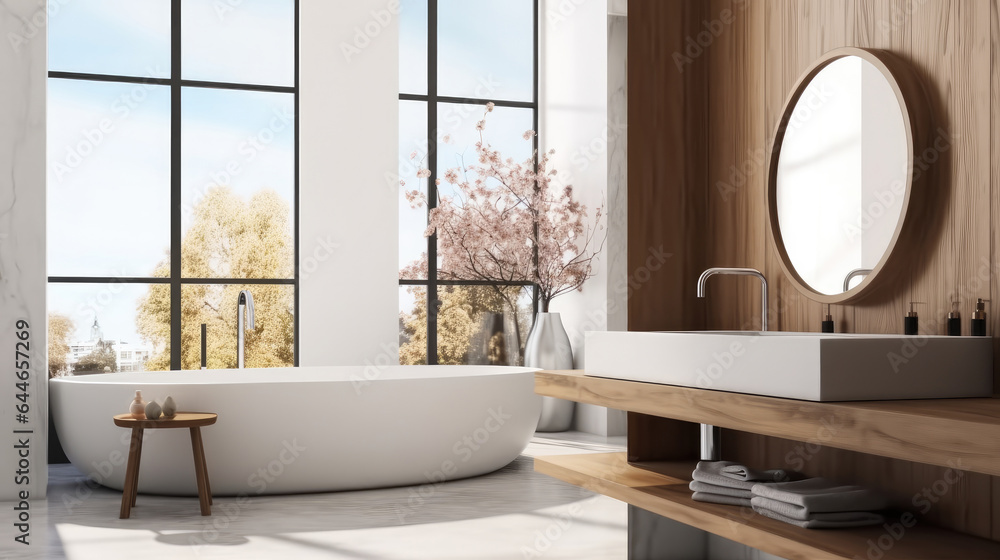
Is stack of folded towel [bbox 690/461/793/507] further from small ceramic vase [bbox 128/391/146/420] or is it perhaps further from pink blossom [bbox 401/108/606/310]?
pink blossom [bbox 401/108/606/310]

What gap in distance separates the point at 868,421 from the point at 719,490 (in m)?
0.68

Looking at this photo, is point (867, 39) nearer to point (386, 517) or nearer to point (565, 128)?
point (386, 517)

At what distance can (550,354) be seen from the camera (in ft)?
19.6

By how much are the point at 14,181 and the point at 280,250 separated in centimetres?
232

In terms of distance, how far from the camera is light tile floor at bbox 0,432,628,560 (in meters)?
2.99

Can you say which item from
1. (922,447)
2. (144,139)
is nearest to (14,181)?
(144,139)

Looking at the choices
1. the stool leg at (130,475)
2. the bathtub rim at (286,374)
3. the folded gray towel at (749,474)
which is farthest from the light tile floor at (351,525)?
the folded gray towel at (749,474)

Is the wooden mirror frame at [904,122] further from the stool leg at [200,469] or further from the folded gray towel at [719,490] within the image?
the stool leg at [200,469]

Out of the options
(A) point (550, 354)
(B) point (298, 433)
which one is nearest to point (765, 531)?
(B) point (298, 433)

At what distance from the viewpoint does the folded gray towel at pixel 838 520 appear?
6.56 ft

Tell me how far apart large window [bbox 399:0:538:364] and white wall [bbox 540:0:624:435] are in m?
0.21

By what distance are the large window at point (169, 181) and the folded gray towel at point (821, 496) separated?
421cm

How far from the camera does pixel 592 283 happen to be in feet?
19.9

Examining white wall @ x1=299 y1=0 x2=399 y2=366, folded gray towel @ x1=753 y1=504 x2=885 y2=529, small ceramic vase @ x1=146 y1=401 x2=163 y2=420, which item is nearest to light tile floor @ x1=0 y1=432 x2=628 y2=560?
small ceramic vase @ x1=146 y1=401 x2=163 y2=420
